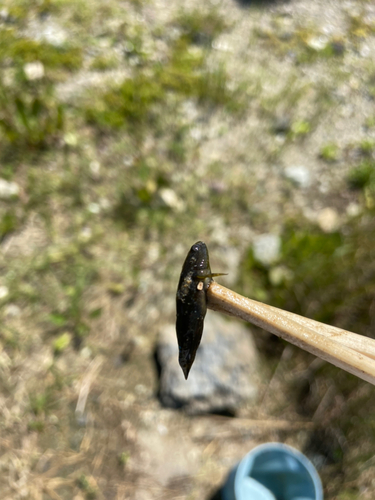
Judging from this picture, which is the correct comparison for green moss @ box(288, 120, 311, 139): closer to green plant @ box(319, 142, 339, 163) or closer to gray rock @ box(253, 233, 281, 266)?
green plant @ box(319, 142, 339, 163)

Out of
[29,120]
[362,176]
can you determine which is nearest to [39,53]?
[29,120]

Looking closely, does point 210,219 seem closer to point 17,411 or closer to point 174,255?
point 174,255

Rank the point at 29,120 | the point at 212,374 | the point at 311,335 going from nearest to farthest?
the point at 311,335, the point at 212,374, the point at 29,120

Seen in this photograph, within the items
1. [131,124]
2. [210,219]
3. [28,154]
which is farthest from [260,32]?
[28,154]

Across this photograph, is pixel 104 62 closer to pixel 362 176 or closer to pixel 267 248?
pixel 267 248

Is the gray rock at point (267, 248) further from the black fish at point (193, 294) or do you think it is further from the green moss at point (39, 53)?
the green moss at point (39, 53)

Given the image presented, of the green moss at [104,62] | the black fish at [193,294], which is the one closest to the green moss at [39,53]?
the green moss at [104,62]

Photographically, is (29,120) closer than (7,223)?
No
